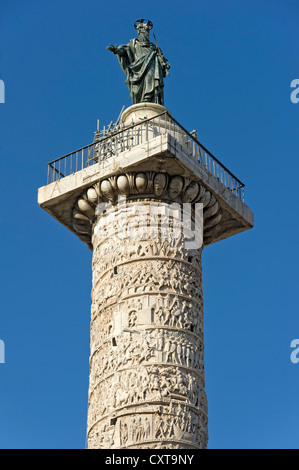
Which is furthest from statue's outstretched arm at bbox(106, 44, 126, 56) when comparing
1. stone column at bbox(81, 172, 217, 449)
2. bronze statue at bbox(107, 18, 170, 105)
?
stone column at bbox(81, 172, 217, 449)

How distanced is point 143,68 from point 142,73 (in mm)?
88

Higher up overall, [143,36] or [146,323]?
[143,36]

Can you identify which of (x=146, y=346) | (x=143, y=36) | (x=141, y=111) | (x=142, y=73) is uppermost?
(x=143, y=36)

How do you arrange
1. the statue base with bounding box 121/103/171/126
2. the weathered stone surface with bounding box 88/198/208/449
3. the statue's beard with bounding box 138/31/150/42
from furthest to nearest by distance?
the statue's beard with bounding box 138/31/150/42, the statue base with bounding box 121/103/171/126, the weathered stone surface with bounding box 88/198/208/449

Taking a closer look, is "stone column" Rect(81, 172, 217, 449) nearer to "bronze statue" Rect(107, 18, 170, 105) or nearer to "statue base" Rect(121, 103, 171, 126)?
"statue base" Rect(121, 103, 171, 126)

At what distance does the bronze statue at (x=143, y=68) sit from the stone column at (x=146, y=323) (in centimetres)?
209

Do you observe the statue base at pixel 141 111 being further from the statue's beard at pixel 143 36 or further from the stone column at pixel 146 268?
the statue's beard at pixel 143 36

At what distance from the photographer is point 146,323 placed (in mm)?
14992

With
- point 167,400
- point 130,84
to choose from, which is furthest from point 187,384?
point 130,84

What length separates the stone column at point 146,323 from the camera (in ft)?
47.6

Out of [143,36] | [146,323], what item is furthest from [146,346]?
[143,36]

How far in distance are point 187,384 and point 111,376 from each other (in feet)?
3.21

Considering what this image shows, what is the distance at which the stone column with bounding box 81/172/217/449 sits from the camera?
14.5m

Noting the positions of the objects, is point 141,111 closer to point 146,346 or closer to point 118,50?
point 118,50
